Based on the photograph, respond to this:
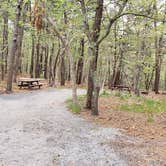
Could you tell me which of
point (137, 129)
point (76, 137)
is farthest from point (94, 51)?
point (76, 137)

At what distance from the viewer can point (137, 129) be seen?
919 centimetres

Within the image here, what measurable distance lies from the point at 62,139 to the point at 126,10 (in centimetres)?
553

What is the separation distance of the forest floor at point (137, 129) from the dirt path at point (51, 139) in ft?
1.53

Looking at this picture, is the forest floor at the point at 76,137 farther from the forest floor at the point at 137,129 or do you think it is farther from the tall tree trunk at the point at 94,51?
the tall tree trunk at the point at 94,51

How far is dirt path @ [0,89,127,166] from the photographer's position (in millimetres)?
5730

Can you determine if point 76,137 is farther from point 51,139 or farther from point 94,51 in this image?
point 94,51

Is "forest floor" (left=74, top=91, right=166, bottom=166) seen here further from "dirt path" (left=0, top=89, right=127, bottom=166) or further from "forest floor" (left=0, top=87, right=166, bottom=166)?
"dirt path" (left=0, top=89, right=127, bottom=166)

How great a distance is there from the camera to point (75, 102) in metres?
11.5

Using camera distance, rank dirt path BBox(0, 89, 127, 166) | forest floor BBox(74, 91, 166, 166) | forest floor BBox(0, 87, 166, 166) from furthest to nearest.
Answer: forest floor BBox(74, 91, 166, 166), forest floor BBox(0, 87, 166, 166), dirt path BBox(0, 89, 127, 166)

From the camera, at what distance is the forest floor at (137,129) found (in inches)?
256

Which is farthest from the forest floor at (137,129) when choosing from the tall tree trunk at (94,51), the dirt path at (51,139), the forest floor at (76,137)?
the tall tree trunk at (94,51)

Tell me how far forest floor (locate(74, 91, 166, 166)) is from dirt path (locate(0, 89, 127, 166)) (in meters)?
0.47

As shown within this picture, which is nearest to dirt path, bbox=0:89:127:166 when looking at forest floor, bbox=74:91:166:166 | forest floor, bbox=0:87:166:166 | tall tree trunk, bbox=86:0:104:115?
forest floor, bbox=0:87:166:166

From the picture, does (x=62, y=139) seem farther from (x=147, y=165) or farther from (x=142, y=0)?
(x=142, y=0)
